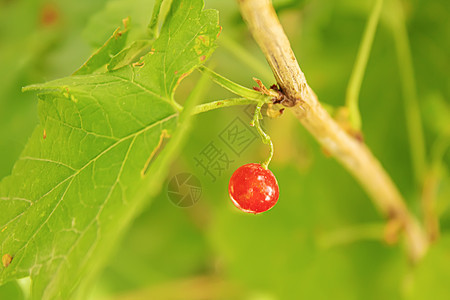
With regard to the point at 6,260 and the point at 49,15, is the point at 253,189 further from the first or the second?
the point at 49,15

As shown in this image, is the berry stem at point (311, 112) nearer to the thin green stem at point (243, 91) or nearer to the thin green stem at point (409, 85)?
the thin green stem at point (243, 91)

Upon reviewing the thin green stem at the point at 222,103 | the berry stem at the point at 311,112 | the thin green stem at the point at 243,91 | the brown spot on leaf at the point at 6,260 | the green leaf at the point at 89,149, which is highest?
the berry stem at the point at 311,112

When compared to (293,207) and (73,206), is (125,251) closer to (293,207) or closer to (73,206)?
(293,207)

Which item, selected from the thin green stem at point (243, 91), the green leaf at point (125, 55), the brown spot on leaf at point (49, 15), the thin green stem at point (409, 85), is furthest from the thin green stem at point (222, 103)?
the brown spot on leaf at point (49, 15)

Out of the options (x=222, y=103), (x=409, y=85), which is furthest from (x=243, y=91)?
(x=409, y=85)

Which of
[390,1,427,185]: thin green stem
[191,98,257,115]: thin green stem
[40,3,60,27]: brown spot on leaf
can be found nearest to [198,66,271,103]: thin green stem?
[191,98,257,115]: thin green stem

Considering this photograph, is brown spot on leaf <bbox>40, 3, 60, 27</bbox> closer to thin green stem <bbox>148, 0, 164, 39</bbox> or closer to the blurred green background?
the blurred green background

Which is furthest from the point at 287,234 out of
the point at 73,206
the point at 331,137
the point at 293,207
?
the point at 73,206
